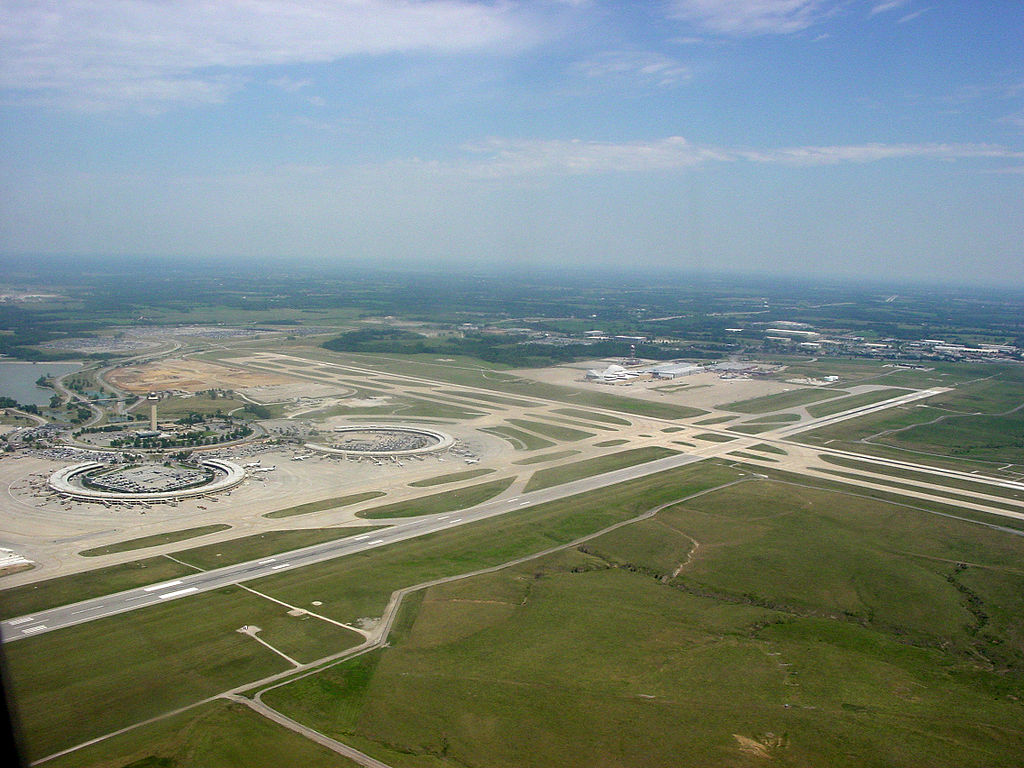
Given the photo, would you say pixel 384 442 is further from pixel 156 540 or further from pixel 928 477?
pixel 928 477

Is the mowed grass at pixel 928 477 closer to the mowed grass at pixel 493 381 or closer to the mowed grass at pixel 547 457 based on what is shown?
the mowed grass at pixel 493 381

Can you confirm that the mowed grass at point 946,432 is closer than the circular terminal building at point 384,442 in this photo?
No

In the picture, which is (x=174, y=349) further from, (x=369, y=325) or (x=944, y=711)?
(x=944, y=711)

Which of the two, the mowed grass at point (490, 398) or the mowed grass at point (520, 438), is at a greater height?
the mowed grass at point (490, 398)

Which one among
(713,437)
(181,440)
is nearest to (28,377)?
(181,440)

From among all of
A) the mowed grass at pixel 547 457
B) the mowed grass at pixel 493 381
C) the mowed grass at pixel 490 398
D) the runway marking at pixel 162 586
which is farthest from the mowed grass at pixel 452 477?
the mowed grass at pixel 493 381

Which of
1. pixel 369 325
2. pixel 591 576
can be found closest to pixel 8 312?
pixel 369 325

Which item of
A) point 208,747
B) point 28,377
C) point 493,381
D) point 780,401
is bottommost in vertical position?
point 208,747
